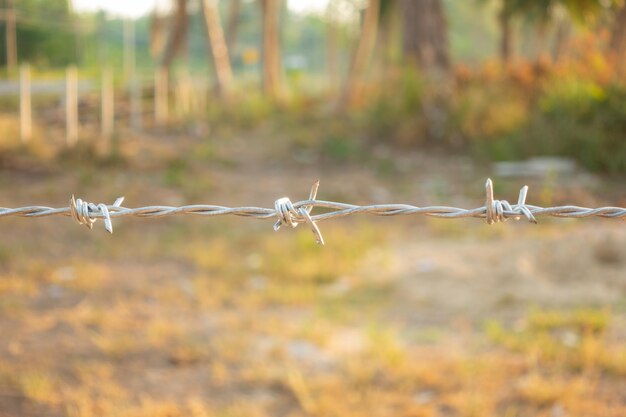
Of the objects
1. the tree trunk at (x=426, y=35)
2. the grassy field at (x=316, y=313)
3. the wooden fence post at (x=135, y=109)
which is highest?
the tree trunk at (x=426, y=35)

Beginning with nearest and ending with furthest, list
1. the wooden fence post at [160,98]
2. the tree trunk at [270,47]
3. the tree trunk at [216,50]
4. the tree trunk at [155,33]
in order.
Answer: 1. the wooden fence post at [160,98]
2. the tree trunk at [216,50]
3. the tree trunk at [270,47]
4. the tree trunk at [155,33]

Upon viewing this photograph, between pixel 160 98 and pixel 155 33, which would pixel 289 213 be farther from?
pixel 155 33

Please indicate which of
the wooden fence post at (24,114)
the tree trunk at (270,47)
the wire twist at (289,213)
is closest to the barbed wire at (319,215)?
the wire twist at (289,213)

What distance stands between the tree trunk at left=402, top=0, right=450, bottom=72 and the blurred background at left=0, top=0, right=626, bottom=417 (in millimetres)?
33

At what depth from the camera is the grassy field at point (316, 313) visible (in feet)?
11.0

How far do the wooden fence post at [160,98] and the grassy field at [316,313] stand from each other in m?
6.46

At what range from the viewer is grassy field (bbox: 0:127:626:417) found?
132 inches

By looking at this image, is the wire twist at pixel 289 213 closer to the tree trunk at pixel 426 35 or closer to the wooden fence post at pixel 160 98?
the tree trunk at pixel 426 35

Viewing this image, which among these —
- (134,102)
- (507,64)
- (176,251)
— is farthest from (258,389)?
(134,102)

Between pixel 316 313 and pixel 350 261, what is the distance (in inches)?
41.5

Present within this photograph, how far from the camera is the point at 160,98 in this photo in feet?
49.6

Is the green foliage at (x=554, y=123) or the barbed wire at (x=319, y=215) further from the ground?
the barbed wire at (x=319, y=215)

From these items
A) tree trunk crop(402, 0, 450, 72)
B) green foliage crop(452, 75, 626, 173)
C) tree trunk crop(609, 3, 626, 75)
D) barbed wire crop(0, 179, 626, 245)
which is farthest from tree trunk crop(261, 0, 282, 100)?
barbed wire crop(0, 179, 626, 245)

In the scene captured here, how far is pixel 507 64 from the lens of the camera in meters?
12.0
